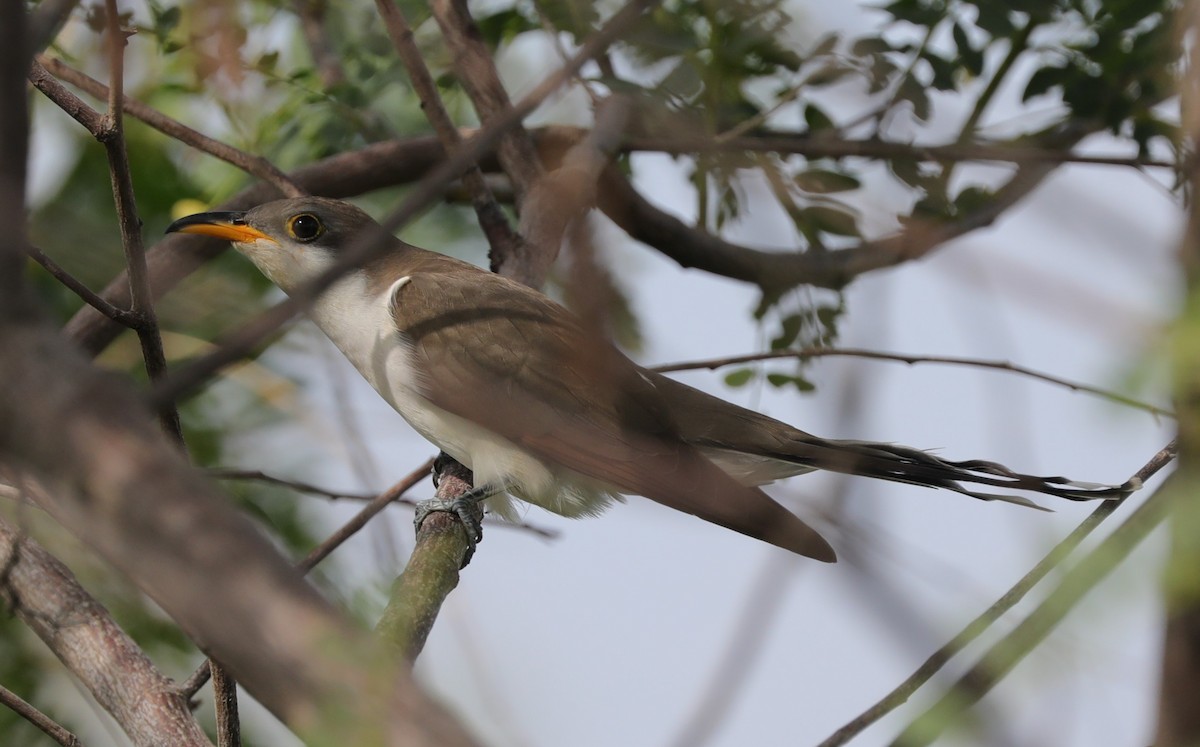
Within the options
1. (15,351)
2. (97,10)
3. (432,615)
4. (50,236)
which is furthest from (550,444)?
(15,351)

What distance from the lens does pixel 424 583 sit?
272 cm

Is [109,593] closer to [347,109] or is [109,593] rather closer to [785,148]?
[347,109]

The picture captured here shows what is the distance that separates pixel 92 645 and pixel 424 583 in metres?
0.74

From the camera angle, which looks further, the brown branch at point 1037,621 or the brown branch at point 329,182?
the brown branch at point 329,182

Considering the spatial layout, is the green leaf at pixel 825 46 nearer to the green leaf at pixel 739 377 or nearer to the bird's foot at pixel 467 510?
the green leaf at pixel 739 377

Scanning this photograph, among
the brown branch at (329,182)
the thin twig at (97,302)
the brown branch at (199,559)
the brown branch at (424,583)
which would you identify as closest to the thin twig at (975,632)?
the brown branch at (199,559)

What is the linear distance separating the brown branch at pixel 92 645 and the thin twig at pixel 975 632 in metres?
1.51

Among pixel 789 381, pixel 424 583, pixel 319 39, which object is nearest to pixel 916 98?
pixel 789 381

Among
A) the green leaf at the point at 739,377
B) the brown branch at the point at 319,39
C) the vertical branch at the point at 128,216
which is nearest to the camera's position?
the vertical branch at the point at 128,216

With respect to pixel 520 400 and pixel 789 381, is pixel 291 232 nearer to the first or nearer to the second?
pixel 520 400

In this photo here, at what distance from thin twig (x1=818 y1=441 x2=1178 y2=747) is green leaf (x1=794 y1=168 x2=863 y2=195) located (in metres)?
1.92

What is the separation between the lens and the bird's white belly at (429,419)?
353 centimetres

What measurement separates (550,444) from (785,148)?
52.8 inches

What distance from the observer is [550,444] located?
138 inches
